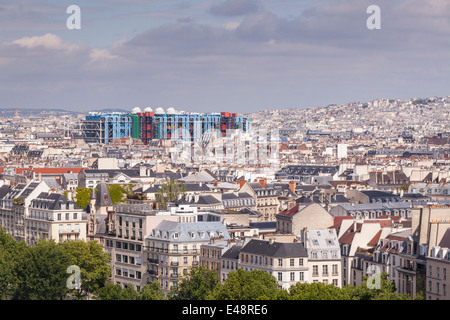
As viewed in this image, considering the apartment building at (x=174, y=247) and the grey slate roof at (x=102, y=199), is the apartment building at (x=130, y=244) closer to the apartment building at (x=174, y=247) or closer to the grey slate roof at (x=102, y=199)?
the apartment building at (x=174, y=247)

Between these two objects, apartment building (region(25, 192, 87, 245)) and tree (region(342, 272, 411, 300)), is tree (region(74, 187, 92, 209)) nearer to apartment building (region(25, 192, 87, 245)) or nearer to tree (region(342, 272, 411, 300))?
apartment building (region(25, 192, 87, 245))

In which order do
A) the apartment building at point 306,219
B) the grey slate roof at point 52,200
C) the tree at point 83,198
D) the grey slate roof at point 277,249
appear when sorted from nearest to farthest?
the grey slate roof at point 277,249
the apartment building at point 306,219
the grey slate roof at point 52,200
the tree at point 83,198

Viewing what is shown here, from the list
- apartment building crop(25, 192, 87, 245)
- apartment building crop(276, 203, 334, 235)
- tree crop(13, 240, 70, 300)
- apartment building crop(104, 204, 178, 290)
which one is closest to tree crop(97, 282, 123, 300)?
tree crop(13, 240, 70, 300)

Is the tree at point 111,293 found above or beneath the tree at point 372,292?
beneath

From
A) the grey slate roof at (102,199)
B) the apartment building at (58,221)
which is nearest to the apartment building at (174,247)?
the apartment building at (58,221)

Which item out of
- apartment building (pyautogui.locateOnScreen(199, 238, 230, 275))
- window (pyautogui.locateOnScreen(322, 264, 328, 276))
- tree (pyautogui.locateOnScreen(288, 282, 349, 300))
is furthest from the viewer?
apartment building (pyautogui.locateOnScreen(199, 238, 230, 275))

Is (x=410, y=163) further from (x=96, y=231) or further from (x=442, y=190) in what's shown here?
(x=96, y=231)
